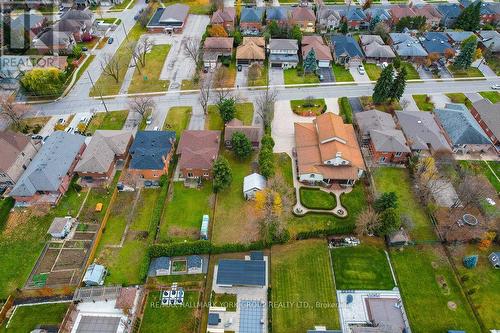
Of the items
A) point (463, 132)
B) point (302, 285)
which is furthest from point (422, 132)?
point (302, 285)

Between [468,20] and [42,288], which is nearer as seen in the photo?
[42,288]

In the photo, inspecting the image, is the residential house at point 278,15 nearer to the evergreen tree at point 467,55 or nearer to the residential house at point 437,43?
the residential house at point 437,43

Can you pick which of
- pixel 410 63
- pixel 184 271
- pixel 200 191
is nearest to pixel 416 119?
pixel 410 63

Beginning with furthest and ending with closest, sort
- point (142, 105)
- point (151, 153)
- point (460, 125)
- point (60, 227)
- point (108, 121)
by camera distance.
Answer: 1. point (108, 121)
2. point (142, 105)
3. point (460, 125)
4. point (151, 153)
5. point (60, 227)

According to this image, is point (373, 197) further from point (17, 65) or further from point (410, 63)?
point (17, 65)

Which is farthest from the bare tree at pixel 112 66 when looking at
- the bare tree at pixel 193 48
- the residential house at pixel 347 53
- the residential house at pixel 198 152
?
the residential house at pixel 347 53

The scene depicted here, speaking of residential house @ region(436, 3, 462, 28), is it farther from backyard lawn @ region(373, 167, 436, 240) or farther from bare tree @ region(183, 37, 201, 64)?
bare tree @ region(183, 37, 201, 64)

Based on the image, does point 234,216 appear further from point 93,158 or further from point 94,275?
point 93,158
